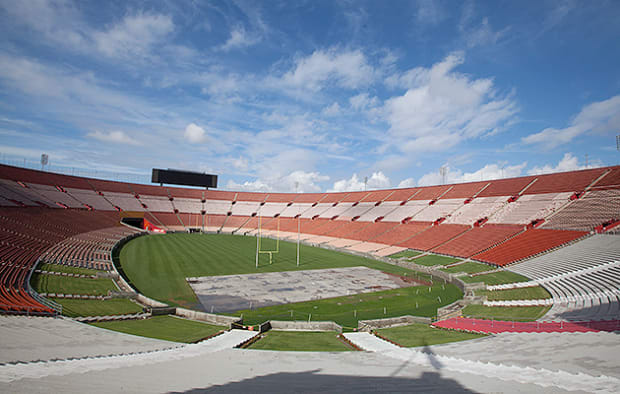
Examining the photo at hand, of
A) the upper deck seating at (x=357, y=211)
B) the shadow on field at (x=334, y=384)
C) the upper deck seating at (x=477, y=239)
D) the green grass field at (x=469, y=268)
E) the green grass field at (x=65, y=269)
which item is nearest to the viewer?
the shadow on field at (x=334, y=384)

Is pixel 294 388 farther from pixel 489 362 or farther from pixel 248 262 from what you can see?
pixel 248 262

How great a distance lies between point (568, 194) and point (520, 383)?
4523cm

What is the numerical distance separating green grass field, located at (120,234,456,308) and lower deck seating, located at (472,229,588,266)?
29.9 ft

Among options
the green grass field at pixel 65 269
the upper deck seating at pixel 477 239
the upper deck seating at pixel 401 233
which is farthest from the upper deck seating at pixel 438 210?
the green grass field at pixel 65 269

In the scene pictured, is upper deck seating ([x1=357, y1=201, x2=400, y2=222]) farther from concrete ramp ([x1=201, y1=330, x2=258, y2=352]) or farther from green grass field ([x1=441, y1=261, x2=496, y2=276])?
concrete ramp ([x1=201, y1=330, x2=258, y2=352])

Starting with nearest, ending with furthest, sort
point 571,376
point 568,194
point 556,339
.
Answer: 1. point 571,376
2. point 556,339
3. point 568,194

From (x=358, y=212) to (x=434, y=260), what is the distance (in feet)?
88.8

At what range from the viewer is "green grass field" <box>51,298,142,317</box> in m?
15.4

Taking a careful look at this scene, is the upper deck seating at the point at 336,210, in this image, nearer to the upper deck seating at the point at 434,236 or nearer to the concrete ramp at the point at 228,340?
the upper deck seating at the point at 434,236

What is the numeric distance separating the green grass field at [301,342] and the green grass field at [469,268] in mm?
20581

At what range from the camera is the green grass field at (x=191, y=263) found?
73.3ft

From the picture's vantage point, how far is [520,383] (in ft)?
19.0

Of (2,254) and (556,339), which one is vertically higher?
(2,254)

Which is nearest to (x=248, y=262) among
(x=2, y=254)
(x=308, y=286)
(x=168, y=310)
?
(x=308, y=286)
